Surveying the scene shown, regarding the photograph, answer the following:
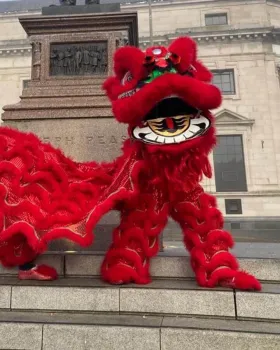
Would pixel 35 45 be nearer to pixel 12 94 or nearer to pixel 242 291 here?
pixel 242 291

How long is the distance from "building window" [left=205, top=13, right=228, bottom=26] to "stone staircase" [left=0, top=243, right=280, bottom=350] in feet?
80.8

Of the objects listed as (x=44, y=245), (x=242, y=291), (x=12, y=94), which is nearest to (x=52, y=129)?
(x=44, y=245)

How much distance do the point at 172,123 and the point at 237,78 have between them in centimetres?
2167

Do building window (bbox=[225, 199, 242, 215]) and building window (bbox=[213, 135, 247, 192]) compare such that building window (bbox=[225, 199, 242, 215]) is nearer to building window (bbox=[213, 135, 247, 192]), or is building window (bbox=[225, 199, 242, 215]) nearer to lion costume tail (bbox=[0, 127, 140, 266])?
building window (bbox=[213, 135, 247, 192])

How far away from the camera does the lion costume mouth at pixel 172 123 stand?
9.79ft

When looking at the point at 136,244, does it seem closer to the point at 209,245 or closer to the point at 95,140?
the point at 209,245

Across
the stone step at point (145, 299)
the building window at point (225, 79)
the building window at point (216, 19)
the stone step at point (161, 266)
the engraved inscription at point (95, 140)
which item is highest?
the building window at point (216, 19)

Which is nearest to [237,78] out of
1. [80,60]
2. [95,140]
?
[80,60]

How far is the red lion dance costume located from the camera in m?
2.96

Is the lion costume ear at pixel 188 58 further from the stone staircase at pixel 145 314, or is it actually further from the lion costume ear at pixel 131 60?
the stone staircase at pixel 145 314

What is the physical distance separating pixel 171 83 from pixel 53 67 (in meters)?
3.96

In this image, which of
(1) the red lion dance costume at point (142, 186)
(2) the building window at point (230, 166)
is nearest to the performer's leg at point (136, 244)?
(1) the red lion dance costume at point (142, 186)

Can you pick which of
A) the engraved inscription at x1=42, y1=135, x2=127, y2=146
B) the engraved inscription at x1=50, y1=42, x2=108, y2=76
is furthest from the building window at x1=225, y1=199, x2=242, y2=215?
the engraved inscription at x1=42, y1=135, x2=127, y2=146

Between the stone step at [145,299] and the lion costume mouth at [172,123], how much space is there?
1389mm
